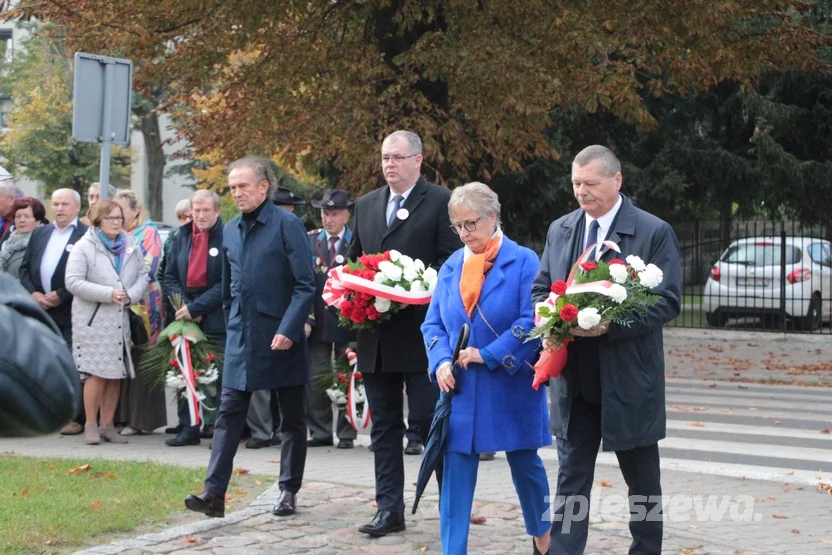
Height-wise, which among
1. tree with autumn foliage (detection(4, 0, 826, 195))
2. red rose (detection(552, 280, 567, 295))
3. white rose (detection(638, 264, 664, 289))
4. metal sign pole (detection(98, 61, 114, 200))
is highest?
tree with autumn foliage (detection(4, 0, 826, 195))

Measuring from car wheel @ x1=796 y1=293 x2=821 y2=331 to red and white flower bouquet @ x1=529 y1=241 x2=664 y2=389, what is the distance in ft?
49.2

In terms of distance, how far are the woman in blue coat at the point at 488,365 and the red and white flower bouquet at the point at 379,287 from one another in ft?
2.09

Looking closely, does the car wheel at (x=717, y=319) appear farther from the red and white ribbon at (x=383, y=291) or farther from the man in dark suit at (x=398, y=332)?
the red and white ribbon at (x=383, y=291)

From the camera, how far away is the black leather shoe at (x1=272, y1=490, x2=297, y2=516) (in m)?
7.16

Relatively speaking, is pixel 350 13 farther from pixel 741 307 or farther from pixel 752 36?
pixel 741 307

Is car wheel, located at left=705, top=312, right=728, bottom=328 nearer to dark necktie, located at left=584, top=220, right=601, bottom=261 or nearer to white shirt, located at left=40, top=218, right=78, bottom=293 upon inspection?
white shirt, located at left=40, top=218, right=78, bottom=293

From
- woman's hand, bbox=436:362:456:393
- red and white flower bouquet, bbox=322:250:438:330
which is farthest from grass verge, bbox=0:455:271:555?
woman's hand, bbox=436:362:456:393

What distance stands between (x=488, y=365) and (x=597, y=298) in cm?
83

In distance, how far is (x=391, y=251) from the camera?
693 centimetres

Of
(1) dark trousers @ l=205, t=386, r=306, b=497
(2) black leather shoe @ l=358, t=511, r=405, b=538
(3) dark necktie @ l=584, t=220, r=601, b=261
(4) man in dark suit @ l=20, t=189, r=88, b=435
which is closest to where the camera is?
(3) dark necktie @ l=584, t=220, r=601, b=261

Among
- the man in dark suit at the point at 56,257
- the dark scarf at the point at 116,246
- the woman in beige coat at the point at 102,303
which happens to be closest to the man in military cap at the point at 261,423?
the woman in beige coat at the point at 102,303

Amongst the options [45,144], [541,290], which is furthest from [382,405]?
[45,144]

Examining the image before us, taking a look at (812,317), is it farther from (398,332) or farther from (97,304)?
(398,332)

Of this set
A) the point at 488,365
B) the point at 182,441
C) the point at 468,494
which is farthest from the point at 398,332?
the point at 182,441
